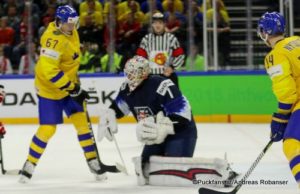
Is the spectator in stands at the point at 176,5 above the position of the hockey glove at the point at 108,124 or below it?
above

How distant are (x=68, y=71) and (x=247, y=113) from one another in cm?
458

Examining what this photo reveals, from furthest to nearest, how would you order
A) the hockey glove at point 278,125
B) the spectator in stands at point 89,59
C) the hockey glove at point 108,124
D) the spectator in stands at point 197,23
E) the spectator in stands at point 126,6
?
the spectator in stands at point 126,6 → the spectator in stands at point 89,59 → the spectator in stands at point 197,23 → the hockey glove at point 108,124 → the hockey glove at point 278,125

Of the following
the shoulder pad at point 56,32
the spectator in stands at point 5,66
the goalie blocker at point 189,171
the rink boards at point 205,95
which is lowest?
the rink boards at point 205,95

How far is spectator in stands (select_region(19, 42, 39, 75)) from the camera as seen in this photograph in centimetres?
1080

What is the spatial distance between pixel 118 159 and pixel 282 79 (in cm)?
288

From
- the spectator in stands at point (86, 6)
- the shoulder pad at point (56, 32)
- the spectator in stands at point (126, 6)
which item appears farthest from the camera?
the spectator in stands at point (86, 6)

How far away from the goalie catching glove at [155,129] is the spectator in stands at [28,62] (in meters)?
5.78

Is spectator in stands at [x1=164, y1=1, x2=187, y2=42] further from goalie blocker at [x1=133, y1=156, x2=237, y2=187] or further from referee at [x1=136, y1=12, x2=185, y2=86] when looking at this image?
goalie blocker at [x1=133, y1=156, x2=237, y2=187]

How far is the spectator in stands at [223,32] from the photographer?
10492 mm

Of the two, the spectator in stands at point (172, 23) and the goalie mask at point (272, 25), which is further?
the spectator in stands at point (172, 23)

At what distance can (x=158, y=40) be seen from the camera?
26.7 ft

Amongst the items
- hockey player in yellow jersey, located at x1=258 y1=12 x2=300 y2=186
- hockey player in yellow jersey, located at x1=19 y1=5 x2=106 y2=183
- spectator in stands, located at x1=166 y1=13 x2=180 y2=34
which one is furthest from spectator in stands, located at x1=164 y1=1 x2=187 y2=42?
hockey player in yellow jersey, located at x1=258 y1=12 x2=300 y2=186

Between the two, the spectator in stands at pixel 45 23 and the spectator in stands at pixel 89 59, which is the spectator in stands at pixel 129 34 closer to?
the spectator in stands at pixel 89 59

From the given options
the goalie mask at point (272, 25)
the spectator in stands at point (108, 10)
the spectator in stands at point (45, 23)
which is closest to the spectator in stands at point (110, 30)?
the spectator in stands at point (108, 10)
